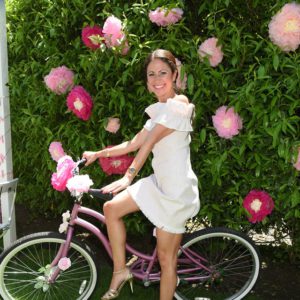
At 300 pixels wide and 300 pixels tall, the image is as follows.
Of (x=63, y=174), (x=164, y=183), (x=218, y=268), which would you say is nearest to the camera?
(x=164, y=183)

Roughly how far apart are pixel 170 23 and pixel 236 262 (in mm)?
1948

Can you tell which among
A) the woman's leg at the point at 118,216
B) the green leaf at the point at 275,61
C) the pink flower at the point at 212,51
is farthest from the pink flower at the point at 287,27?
the woman's leg at the point at 118,216

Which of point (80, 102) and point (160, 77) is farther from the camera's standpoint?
point (80, 102)

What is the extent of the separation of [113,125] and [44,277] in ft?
3.93

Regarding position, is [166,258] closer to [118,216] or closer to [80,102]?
[118,216]

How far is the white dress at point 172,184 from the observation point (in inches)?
118

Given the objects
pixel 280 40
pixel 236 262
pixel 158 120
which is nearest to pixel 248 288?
pixel 236 262

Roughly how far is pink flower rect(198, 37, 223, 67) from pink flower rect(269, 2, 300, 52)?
37 cm

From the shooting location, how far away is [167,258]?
10.1ft

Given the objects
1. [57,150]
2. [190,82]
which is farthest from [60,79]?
[190,82]

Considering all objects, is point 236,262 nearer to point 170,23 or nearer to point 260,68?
point 260,68

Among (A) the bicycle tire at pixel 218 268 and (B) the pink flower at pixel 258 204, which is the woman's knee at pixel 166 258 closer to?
(A) the bicycle tire at pixel 218 268

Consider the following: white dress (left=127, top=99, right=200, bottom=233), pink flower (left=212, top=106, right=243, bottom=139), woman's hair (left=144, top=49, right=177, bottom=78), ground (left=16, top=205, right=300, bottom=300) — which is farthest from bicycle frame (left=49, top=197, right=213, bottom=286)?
woman's hair (left=144, top=49, right=177, bottom=78)

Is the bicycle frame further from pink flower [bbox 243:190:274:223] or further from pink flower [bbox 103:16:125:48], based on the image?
pink flower [bbox 103:16:125:48]
